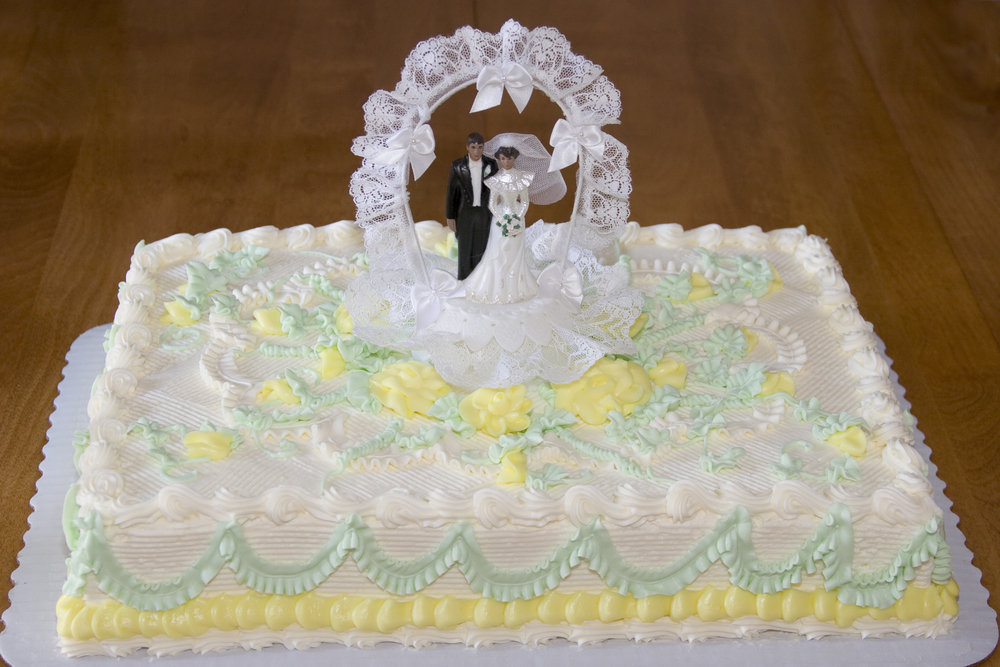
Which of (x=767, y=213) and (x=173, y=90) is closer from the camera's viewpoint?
(x=767, y=213)

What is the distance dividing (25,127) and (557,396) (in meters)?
4.04

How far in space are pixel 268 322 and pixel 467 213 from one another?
885mm

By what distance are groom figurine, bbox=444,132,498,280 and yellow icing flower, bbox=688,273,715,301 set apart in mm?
957

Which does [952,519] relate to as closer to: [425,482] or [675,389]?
[675,389]

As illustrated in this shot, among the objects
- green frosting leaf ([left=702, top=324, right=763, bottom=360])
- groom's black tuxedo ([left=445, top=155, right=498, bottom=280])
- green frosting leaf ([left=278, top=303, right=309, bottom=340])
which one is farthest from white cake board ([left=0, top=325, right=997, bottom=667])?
groom's black tuxedo ([left=445, top=155, right=498, bottom=280])

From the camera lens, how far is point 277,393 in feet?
13.0

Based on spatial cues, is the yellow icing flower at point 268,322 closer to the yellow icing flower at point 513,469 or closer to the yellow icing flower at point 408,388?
the yellow icing flower at point 408,388

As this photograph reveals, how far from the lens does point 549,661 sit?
146 inches

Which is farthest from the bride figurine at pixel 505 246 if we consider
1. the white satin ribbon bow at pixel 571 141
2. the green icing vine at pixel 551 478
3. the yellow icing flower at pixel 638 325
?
the green icing vine at pixel 551 478

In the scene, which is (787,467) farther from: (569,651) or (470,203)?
(470,203)

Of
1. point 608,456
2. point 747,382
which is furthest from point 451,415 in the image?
point 747,382

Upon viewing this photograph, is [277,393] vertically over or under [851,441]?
under

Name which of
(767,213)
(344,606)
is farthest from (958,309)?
(344,606)

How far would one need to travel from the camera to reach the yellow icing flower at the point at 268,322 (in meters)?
4.31
